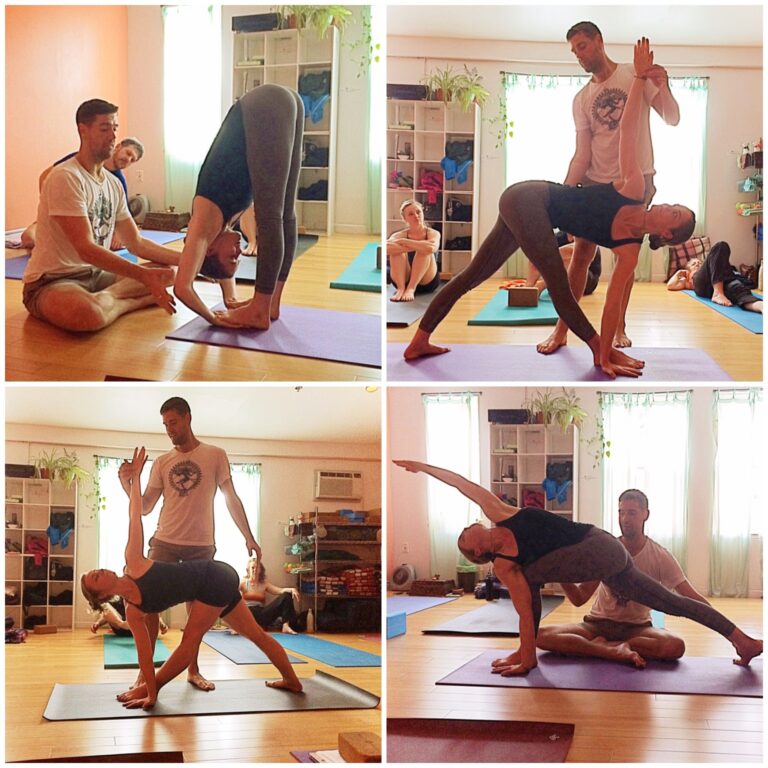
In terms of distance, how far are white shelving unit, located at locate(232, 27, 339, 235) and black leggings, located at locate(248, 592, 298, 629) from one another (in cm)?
171

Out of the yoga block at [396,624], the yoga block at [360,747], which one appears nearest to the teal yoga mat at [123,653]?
the yoga block at [360,747]

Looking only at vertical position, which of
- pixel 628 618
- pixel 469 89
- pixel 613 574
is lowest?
pixel 628 618

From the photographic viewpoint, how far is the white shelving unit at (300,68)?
3459 mm

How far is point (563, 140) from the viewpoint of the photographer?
14.7 ft

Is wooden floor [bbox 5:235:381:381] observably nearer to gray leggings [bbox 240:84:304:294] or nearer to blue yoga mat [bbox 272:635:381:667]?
gray leggings [bbox 240:84:304:294]

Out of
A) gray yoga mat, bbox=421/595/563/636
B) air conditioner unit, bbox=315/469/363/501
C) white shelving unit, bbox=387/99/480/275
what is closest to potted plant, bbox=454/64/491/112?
white shelving unit, bbox=387/99/480/275

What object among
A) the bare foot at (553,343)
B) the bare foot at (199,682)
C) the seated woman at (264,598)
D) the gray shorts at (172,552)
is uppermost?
the bare foot at (553,343)

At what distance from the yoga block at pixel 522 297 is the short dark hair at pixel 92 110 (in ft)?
6.59

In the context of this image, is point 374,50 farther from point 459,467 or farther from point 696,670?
point 696,670

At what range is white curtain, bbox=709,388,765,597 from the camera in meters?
3.51

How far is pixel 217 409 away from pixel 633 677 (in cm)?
201

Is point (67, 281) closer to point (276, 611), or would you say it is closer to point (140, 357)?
point (140, 357)

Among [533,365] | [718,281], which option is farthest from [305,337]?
[718,281]

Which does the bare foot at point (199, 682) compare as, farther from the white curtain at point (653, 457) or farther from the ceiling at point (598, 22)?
the ceiling at point (598, 22)
